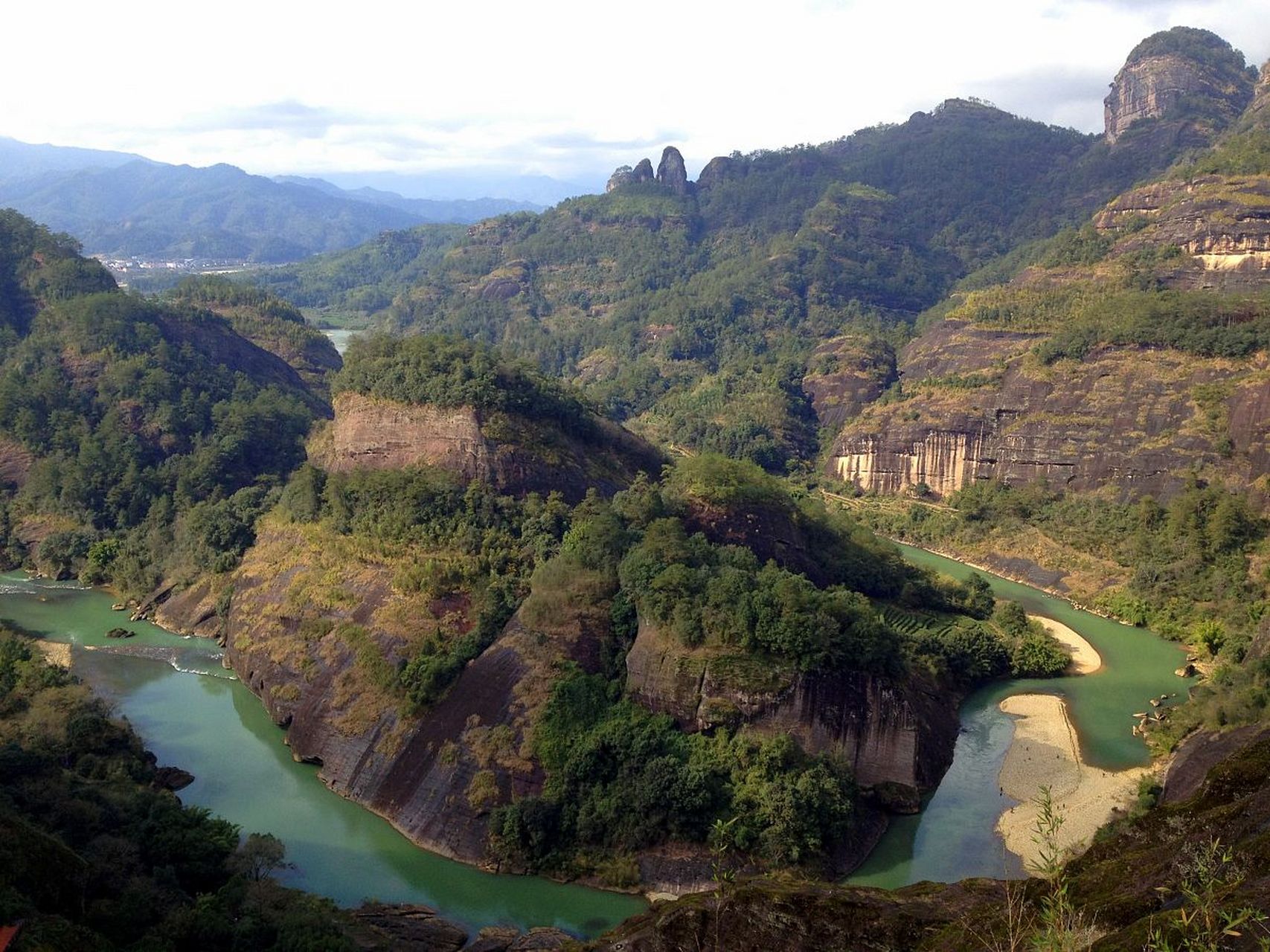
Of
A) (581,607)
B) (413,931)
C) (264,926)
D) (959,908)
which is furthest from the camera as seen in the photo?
(581,607)

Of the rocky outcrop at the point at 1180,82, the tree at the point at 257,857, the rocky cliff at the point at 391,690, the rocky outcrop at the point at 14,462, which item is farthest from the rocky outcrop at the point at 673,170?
the tree at the point at 257,857

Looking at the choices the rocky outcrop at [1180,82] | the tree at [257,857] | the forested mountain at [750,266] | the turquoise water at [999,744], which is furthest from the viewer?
the rocky outcrop at [1180,82]

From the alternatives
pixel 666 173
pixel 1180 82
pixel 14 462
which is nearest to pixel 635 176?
pixel 666 173

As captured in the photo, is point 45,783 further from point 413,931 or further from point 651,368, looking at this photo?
point 651,368

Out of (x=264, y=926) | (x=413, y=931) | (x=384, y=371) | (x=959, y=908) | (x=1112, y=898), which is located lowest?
(x=413, y=931)

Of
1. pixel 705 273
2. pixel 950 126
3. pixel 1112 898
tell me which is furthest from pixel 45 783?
pixel 950 126

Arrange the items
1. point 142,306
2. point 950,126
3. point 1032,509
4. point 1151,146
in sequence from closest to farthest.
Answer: point 1032,509, point 142,306, point 1151,146, point 950,126

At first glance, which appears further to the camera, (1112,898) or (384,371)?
(384,371)

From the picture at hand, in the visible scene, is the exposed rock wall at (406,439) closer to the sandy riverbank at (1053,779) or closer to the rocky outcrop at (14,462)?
the sandy riverbank at (1053,779)
